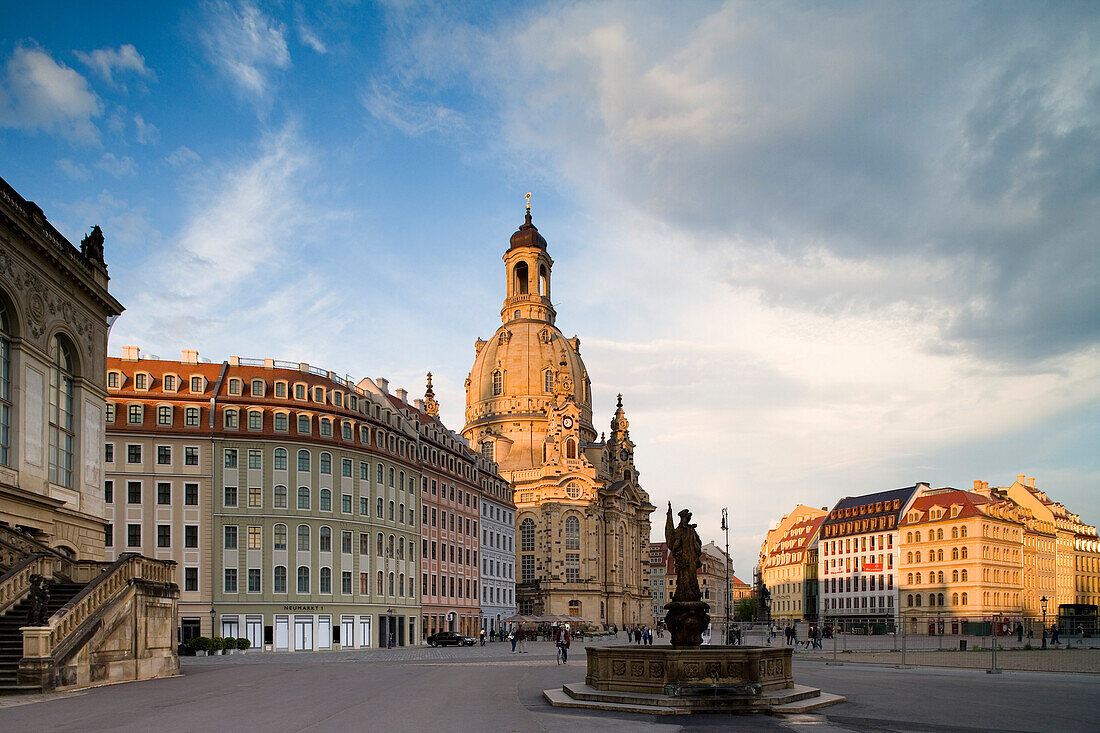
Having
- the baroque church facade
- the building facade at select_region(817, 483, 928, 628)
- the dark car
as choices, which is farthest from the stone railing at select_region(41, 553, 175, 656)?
the building facade at select_region(817, 483, 928, 628)

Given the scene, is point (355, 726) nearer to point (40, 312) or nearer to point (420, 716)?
point (420, 716)

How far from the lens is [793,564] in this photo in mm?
153375

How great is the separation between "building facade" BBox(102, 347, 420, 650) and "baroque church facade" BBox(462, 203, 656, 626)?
6169cm

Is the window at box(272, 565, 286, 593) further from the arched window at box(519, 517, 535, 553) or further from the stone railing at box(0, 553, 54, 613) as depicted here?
the arched window at box(519, 517, 535, 553)

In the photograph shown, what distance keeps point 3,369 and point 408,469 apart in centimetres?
4871

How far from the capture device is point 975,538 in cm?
11844

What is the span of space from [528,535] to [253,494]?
84.3 meters

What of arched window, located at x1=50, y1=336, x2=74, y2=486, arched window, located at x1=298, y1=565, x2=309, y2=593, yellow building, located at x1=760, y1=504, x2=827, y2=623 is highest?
arched window, located at x1=50, y1=336, x2=74, y2=486

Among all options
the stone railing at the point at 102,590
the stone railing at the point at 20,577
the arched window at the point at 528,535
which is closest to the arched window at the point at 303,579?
the stone railing at the point at 102,590

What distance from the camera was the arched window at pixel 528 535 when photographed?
14912cm

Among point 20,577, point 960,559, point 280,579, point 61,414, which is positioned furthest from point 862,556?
point 20,577

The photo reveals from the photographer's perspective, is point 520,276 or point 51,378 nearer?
point 51,378

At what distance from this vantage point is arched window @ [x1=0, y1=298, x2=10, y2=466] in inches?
1364

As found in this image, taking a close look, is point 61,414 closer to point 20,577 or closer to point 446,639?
point 20,577
